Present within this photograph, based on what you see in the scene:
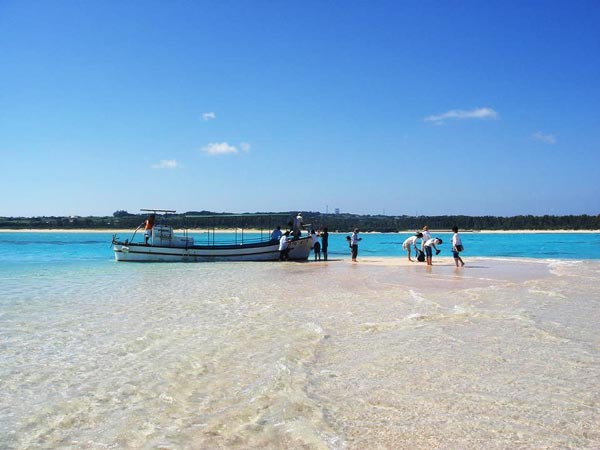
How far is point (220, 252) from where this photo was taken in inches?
1131

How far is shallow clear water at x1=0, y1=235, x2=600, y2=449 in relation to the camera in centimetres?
449

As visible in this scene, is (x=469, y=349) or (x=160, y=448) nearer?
(x=160, y=448)

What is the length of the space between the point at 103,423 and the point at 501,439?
349cm

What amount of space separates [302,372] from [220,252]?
2282cm

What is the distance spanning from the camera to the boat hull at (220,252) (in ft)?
92.3

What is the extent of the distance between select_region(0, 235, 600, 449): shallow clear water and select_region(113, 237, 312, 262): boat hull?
15083 millimetres

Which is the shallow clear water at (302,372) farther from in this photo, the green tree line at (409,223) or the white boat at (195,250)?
the green tree line at (409,223)

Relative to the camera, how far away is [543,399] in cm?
527

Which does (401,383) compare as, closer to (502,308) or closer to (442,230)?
(502,308)

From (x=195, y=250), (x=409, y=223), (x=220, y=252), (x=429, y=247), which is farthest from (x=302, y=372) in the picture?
(x=409, y=223)

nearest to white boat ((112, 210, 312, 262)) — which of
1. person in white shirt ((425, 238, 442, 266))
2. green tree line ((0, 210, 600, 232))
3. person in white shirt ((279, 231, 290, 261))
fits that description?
person in white shirt ((279, 231, 290, 261))

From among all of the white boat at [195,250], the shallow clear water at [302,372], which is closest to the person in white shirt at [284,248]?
the white boat at [195,250]

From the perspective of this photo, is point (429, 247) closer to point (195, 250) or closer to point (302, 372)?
point (195, 250)

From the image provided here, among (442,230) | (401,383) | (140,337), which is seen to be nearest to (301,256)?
(140,337)
